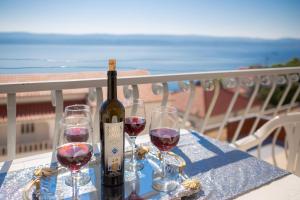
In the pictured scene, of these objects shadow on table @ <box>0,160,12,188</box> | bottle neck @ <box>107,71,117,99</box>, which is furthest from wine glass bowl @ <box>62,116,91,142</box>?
shadow on table @ <box>0,160,12,188</box>

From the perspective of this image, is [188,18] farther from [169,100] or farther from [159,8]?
[169,100]

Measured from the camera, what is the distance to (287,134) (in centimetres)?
165

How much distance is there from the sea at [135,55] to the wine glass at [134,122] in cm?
70

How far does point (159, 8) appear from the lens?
2912 millimetres

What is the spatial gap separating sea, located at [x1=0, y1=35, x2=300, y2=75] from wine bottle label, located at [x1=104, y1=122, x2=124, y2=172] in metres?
1.02

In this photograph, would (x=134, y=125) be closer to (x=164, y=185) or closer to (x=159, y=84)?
(x=164, y=185)

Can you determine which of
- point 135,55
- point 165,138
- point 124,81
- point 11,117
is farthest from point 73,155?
point 135,55

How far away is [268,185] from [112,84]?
0.70 meters

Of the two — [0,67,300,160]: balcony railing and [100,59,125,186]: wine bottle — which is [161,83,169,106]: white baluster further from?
[100,59,125,186]: wine bottle

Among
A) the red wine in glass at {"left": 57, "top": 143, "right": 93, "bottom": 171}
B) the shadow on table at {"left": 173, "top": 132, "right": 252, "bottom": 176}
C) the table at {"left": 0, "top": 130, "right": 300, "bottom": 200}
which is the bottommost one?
the table at {"left": 0, "top": 130, "right": 300, "bottom": 200}

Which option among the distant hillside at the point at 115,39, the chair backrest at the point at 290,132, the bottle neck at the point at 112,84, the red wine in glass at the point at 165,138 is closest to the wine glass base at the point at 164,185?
the red wine in glass at the point at 165,138

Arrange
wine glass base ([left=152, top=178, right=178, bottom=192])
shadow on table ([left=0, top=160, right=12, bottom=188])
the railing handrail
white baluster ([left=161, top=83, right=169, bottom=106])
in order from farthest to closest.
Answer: white baluster ([left=161, top=83, right=169, bottom=106]) → the railing handrail → shadow on table ([left=0, top=160, right=12, bottom=188]) → wine glass base ([left=152, top=178, right=178, bottom=192])

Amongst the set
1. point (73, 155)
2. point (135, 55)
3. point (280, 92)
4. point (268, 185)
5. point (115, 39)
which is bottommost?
point (268, 185)

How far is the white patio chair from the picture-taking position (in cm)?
158
